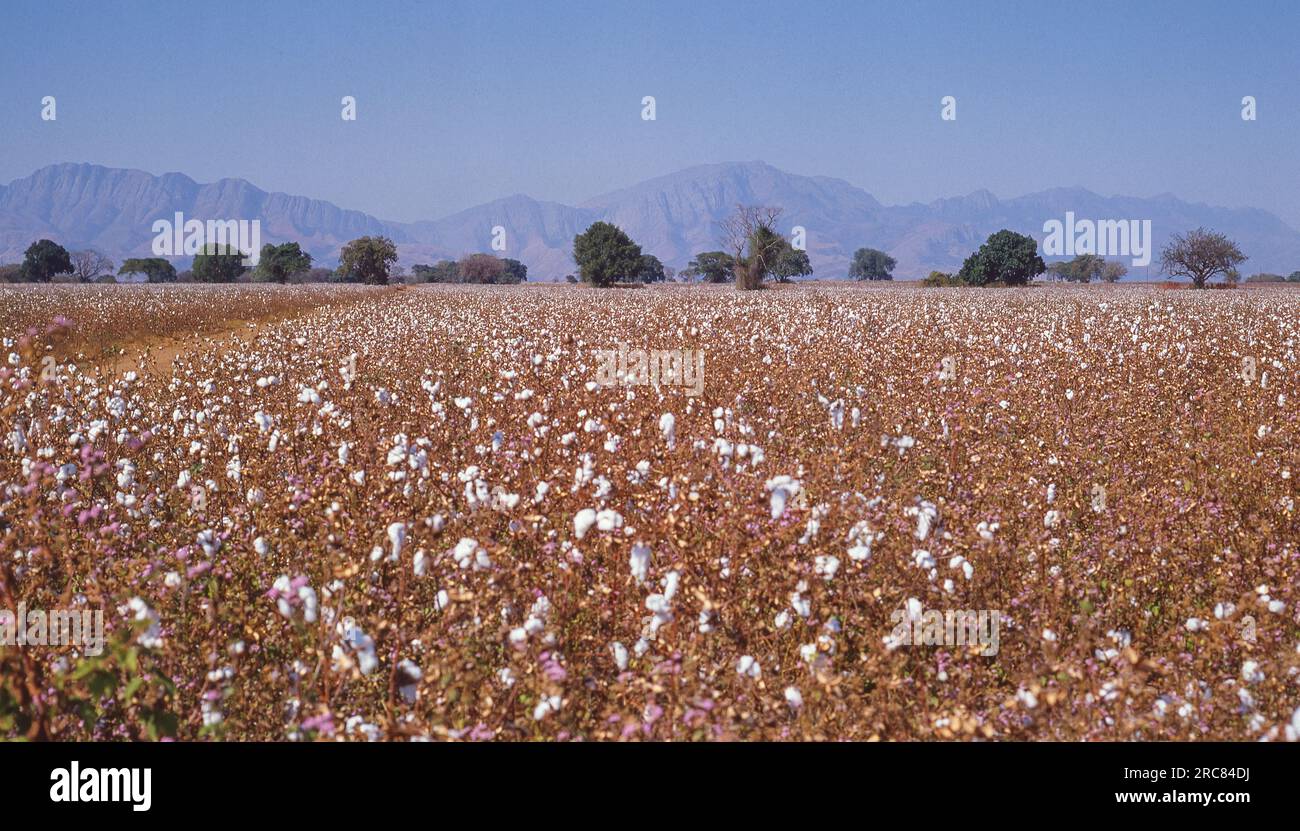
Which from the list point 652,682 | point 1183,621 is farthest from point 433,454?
point 1183,621

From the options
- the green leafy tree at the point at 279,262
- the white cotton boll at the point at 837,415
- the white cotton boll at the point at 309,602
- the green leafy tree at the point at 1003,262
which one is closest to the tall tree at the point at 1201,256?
the green leafy tree at the point at 1003,262

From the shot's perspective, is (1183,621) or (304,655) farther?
(1183,621)

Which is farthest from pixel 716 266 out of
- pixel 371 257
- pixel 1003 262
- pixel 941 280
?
pixel 371 257

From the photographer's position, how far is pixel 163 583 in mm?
3959

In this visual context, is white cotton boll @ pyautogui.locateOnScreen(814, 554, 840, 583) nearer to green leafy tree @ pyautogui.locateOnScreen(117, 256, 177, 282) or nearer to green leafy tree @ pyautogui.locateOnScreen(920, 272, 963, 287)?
green leafy tree @ pyautogui.locateOnScreen(920, 272, 963, 287)

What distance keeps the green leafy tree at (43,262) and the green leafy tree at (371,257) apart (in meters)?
37.4

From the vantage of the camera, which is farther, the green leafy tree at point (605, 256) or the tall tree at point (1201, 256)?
the green leafy tree at point (605, 256)

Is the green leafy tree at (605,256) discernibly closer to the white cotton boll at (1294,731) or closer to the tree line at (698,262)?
the tree line at (698,262)

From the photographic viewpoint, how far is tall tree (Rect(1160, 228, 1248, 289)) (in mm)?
62562

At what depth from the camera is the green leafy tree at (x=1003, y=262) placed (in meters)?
75.7

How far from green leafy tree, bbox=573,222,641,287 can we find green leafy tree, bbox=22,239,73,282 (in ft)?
203

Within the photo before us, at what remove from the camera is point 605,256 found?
74562 millimetres
